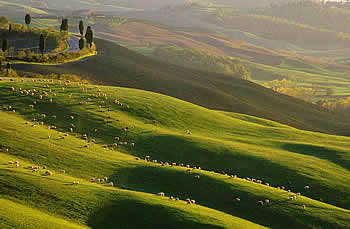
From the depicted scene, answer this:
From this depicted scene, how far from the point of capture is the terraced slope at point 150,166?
24672 millimetres

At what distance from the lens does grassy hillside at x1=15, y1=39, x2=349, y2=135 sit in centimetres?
10126

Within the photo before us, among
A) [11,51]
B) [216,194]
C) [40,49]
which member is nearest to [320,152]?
[216,194]

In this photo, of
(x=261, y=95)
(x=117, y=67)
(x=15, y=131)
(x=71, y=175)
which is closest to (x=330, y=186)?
(x=71, y=175)

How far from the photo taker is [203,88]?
11938 centimetres

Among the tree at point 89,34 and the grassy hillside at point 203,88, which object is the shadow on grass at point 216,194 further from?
the tree at point 89,34

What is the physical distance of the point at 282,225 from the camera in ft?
91.1

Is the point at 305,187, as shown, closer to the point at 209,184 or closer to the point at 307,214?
the point at 307,214

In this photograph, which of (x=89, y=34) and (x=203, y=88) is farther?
(x=203, y=88)

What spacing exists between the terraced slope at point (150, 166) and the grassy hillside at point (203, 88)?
39460 mm

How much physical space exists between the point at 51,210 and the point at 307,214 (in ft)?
67.3

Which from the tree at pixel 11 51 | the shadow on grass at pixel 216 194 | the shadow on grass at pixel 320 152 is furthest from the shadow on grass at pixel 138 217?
the tree at pixel 11 51

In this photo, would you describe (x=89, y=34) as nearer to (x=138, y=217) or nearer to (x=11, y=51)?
(x=11, y=51)

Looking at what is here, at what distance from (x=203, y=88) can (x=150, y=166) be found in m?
86.8

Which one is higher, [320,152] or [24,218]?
[24,218]
